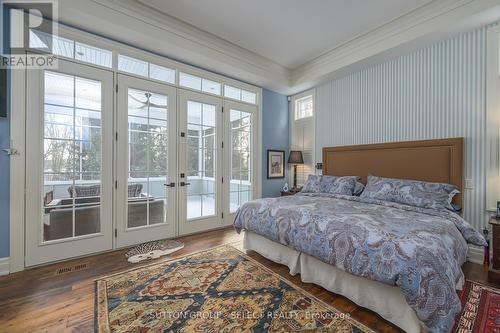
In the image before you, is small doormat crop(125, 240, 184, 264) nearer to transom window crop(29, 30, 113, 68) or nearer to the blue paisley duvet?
the blue paisley duvet

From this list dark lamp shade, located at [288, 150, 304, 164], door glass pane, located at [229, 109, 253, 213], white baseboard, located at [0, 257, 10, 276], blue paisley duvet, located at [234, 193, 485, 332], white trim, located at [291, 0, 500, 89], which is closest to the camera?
blue paisley duvet, located at [234, 193, 485, 332]

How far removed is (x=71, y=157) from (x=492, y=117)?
16.7 feet

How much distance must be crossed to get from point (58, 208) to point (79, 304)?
138cm

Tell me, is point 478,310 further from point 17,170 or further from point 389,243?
point 17,170

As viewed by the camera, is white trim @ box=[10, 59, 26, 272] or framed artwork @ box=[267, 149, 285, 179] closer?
white trim @ box=[10, 59, 26, 272]

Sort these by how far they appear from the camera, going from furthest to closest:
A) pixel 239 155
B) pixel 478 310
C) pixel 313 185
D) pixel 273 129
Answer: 1. pixel 273 129
2. pixel 239 155
3. pixel 313 185
4. pixel 478 310

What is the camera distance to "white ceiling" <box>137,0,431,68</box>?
2746 millimetres

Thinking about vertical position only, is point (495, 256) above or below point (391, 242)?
below

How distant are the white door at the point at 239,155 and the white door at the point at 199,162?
0.16 metres

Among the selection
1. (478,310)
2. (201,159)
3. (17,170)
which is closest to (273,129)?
(201,159)

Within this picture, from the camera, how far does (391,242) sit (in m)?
1.60

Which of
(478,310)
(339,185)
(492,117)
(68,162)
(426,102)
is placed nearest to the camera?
(478,310)

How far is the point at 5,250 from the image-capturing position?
7.77ft

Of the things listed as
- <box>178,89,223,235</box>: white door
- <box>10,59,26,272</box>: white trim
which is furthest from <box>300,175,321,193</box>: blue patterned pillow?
<box>10,59,26,272</box>: white trim
